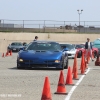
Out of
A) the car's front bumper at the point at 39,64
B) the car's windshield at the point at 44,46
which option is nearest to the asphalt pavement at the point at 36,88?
the car's front bumper at the point at 39,64

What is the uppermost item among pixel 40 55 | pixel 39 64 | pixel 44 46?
pixel 44 46

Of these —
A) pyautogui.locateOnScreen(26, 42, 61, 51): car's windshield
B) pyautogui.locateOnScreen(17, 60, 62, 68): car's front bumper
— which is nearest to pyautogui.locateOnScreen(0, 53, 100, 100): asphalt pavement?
pyautogui.locateOnScreen(17, 60, 62, 68): car's front bumper

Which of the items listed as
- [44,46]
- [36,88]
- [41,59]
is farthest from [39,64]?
[36,88]

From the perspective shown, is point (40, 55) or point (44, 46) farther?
point (44, 46)

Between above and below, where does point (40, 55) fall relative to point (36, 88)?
above

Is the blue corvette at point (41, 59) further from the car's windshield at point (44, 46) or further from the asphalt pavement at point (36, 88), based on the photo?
the asphalt pavement at point (36, 88)

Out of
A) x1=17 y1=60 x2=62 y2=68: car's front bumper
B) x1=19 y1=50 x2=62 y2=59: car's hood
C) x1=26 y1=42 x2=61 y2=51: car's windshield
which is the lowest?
x1=17 y1=60 x2=62 y2=68: car's front bumper

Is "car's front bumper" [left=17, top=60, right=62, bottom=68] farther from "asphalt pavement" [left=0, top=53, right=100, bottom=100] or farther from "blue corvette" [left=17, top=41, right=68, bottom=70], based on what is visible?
"asphalt pavement" [left=0, top=53, right=100, bottom=100]

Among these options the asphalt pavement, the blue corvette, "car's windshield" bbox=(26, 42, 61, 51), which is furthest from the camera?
"car's windshield" bbox=(26, 42, 61, 51)

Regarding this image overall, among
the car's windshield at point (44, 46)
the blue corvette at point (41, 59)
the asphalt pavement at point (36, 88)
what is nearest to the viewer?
the asphalt pavement at point (36, 88)

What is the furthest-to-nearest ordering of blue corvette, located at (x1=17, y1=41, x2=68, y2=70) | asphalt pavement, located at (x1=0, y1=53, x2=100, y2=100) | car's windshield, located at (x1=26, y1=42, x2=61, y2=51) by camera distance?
car's windshield, located at (x1=26, y1=42, x2=61, y2=51) → blue corvette, located at (x1=17, y1=41, x2=68, y2=70) → asphalt pavement, located at (x1=0, y1=53, x2=100, y2=100)

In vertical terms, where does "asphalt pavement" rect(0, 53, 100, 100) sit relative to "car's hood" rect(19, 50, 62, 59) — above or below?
below

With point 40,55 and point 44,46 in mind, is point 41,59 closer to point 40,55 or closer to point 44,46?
point 40,55

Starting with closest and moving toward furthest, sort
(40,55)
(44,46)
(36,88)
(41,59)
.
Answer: (36,88)
(41,59)
(40,55)
(44,46)
